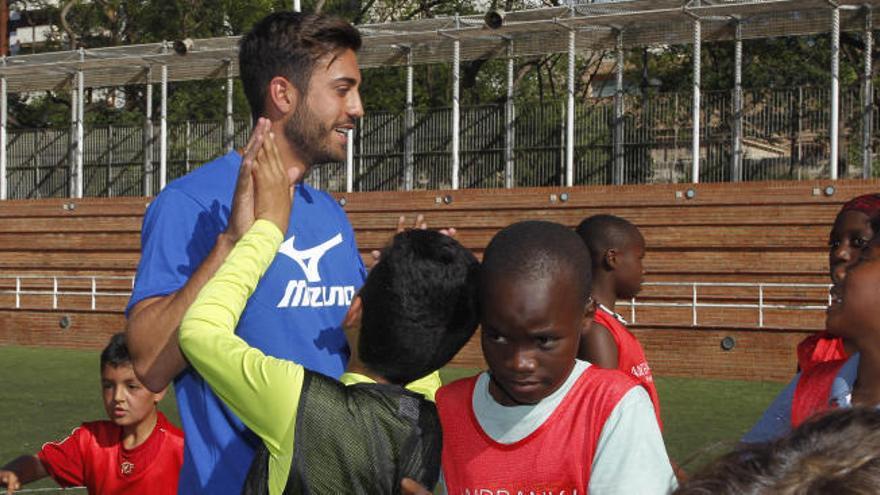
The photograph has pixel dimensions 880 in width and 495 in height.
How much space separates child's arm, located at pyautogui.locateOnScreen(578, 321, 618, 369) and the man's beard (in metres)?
1.30

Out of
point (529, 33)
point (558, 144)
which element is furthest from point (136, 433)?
point (558, 144)

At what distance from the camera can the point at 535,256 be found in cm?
228

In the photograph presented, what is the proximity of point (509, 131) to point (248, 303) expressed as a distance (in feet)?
67.3

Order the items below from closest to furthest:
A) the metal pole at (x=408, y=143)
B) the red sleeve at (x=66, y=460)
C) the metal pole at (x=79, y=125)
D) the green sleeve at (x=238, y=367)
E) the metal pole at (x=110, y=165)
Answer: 1. the green sleeve at (x=238, y=367)
2. the red sleeve at (x=66, y=460)
3. the metal pole at (x=408, y=143)
4. the metal pole at (x=79, y=125)
5. the metal pole at (x=110, y=165)

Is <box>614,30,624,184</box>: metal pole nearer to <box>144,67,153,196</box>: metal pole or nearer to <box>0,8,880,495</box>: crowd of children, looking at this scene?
<box>144,67,153,196</box>: metal pole

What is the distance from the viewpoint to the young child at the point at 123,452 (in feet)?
13.7

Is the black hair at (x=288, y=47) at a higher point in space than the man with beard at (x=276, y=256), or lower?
higher

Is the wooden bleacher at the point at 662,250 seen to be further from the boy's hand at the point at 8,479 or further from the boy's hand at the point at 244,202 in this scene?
the boy's hand at the point at 244,202

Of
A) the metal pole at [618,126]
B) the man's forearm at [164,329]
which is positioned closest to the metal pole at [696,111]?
the metal pole at [618,126]

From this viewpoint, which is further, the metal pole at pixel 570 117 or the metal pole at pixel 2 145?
the metal pole at pixel 2 145

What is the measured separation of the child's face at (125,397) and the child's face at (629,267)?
1741mm

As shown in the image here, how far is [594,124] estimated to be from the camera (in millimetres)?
22594

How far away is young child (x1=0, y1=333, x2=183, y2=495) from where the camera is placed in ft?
13.7

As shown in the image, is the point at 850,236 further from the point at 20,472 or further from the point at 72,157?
the point at 72,157
